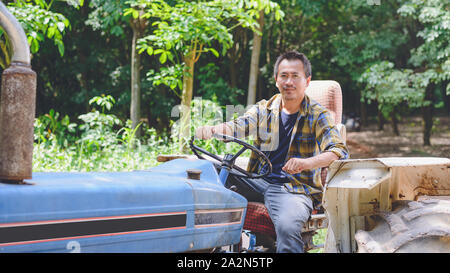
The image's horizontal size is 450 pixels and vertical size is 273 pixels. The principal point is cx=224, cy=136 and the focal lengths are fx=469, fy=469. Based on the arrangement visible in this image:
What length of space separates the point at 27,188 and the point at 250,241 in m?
1.32

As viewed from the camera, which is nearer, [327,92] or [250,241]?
[250,241]

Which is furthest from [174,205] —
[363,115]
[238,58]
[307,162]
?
[363,115]

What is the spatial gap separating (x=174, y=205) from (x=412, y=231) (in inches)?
41.9

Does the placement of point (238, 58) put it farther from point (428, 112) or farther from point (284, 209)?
point (284, 209)

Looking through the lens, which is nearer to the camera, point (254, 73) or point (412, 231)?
point (412, 231)

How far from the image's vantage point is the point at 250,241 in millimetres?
2574

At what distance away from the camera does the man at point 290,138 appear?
2652 mm

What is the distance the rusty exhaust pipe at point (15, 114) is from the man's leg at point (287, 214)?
1.33m

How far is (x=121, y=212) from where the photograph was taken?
1800 millimetres

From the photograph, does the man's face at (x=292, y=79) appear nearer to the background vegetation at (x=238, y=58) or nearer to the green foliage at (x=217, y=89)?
the background vegetation at (x=238, y=58)

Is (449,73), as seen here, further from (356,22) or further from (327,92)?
(327,92)
